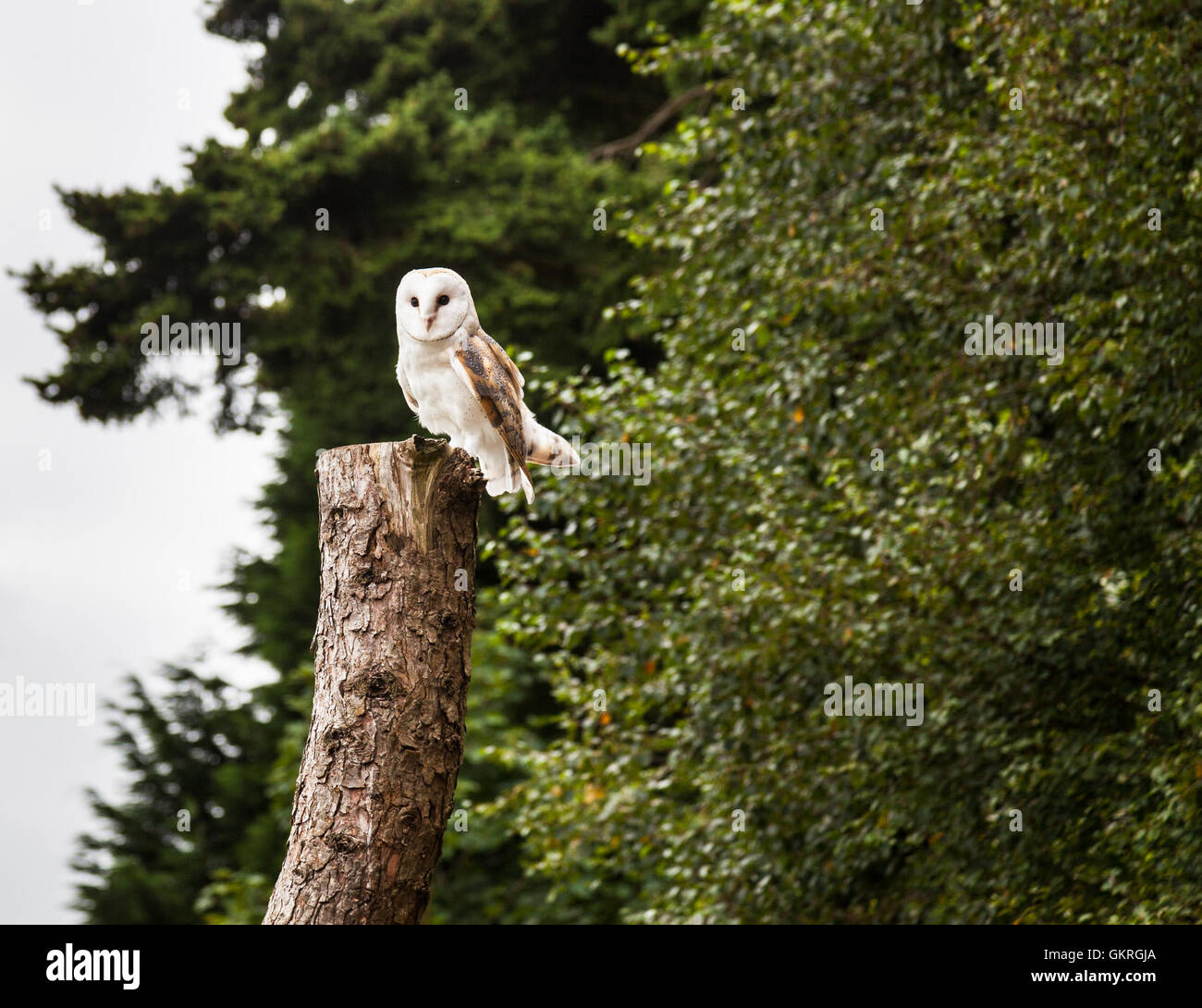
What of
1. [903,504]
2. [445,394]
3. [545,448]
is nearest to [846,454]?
[903,504]

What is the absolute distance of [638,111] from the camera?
14.0m

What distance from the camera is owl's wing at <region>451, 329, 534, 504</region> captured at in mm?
4402

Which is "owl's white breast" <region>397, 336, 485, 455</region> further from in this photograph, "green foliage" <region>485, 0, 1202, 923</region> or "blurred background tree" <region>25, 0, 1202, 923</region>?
"green foliage" <region>485, 0, 1202, 923</region>

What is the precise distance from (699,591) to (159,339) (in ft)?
17.1

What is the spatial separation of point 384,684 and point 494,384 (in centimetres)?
118

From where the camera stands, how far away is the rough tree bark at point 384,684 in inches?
141

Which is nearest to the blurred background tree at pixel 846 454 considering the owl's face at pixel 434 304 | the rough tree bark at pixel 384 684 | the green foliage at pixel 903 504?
the green foliage at pixel 903 504

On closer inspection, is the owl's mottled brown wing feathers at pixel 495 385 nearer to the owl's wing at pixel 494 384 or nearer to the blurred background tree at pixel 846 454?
the owl's wing at pixel 494 384

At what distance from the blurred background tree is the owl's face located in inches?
74.0

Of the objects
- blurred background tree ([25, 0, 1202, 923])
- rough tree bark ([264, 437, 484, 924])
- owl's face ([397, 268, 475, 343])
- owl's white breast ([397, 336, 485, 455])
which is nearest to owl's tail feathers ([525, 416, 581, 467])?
owl's white breast ([397, 336, 485, 455])

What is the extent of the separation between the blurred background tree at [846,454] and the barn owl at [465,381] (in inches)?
70.3
